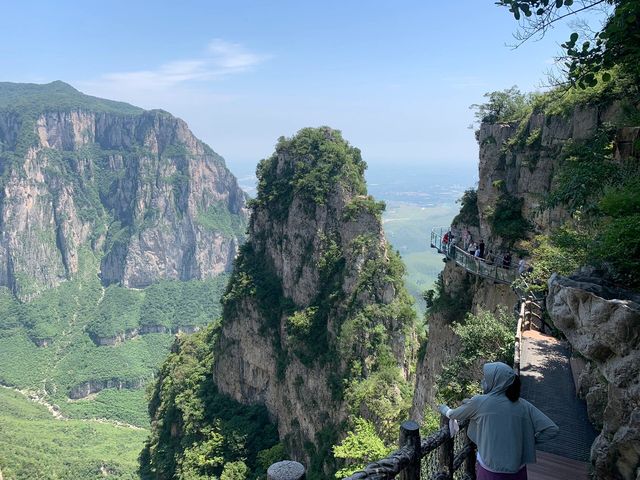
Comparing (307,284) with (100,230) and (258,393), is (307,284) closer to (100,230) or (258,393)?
(258,393)

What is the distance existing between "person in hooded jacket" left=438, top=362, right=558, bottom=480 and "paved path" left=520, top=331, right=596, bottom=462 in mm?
2844

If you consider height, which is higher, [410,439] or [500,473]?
[410,439]

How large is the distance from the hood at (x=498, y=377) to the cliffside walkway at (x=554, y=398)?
2.46 m

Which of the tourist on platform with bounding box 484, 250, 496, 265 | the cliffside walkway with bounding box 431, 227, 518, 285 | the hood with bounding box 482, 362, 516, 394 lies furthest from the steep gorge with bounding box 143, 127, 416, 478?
the hood with bounding box 482, 362, 516, 394

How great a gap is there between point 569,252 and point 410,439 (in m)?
6.50

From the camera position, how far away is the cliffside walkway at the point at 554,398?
6.33 m

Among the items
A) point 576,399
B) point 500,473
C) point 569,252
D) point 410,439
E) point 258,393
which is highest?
point 569,252

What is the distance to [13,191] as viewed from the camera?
148 metres

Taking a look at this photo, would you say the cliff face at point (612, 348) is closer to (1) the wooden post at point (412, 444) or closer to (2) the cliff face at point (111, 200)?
(1) the wooden post at point (412, 444)

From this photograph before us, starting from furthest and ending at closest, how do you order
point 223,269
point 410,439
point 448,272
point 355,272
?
point 223,269, point 355,272, point 448,272, point 410,439

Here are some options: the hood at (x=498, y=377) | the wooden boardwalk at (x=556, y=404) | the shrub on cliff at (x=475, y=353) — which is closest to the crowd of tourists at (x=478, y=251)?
the shrub on cliff at (x=475, y=353)

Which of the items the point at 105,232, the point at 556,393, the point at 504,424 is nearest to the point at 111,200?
the point at 105,232

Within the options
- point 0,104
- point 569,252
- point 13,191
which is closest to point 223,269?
point 13,191

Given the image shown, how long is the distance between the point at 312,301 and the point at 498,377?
32.3 meters
